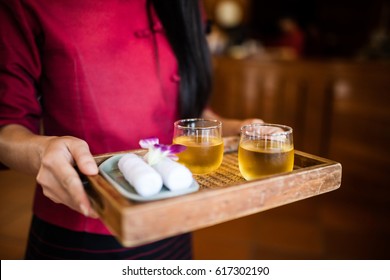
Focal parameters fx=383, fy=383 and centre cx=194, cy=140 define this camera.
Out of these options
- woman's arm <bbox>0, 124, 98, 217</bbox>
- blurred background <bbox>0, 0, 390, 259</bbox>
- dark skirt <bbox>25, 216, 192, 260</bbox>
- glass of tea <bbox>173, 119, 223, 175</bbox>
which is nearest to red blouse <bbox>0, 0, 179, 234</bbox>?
dark skirt <bbox>25, 216, 192, 260</bbox>

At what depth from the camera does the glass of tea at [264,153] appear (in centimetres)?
92

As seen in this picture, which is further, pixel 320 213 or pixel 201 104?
pixel 320 213

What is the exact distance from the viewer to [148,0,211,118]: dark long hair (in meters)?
1.28

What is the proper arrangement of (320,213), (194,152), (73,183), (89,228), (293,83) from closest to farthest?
(73,183)
(194,152)
(89,228)
(320,213)
(293,83)

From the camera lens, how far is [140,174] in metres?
0.79

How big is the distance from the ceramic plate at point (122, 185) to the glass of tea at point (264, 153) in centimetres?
18

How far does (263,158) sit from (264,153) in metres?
0.01

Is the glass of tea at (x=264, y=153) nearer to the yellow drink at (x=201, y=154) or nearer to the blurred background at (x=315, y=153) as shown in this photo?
the yellow drink at (x=201, y=154)

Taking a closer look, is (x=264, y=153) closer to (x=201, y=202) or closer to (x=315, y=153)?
(x=201, y=202)

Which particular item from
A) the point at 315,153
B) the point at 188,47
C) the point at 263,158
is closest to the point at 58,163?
the point at 263,158

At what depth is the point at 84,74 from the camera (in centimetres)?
110

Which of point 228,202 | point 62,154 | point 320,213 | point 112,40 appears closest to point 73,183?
point 62,154

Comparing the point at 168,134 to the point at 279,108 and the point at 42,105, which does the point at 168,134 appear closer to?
the point at 42,105

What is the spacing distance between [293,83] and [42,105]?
10.7 ft
